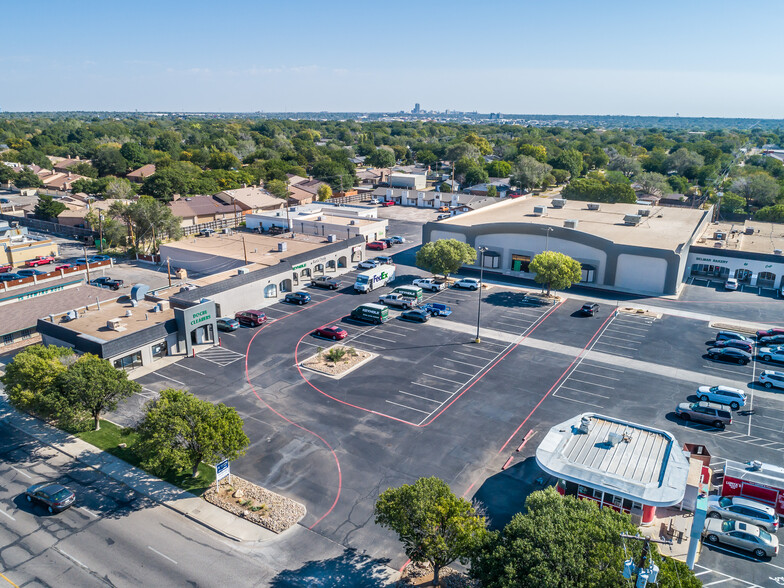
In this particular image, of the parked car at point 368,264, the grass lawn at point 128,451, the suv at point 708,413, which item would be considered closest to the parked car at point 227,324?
the grass lawn at point 128,451

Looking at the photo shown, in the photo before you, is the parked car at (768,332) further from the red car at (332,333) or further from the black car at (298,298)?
the black car at (298,298)

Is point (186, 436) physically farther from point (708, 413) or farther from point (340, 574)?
point (708, 413)

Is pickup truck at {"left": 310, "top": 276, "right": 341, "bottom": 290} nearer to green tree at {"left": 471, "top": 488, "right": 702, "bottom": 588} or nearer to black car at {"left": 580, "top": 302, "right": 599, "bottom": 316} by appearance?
black car at {"left": 580, "top": 302, "right": 599, "bottom": 316}

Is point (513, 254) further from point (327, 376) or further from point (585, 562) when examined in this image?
point (585, 562)

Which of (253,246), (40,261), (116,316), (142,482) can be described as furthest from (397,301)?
(40,261)

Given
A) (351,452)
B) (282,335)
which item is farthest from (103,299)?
(351,452)

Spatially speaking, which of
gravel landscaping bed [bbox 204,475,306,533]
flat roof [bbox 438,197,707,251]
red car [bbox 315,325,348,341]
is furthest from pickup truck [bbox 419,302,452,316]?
gravel landscaping bed [bbox 204,475,306,533]

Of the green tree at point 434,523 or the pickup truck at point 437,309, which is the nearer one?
the green tree at point 434,523
